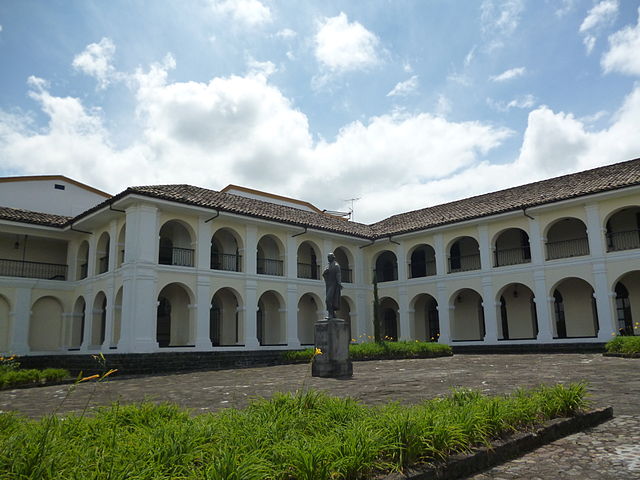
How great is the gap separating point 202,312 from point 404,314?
9.57 m

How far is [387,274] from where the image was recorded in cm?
2620

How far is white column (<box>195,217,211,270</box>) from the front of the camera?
59.1 feet

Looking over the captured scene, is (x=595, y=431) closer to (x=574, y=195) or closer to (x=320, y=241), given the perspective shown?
(x=574, y=195)

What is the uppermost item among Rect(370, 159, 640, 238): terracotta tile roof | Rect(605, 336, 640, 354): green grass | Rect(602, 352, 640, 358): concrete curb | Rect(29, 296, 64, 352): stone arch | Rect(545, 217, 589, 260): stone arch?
Result: Rect(370, 159, 640, 238): terracotta tile roof

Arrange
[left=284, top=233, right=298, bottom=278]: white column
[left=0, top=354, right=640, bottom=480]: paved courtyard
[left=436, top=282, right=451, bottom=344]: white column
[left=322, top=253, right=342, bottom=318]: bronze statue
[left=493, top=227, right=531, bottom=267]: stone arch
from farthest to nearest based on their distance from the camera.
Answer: [left=493, top=227, right=531, bottom=267]: stone arch
[left=436, top=282, right=451, bottom=344]: white column
[left=284, top=233, right=298, bottom=278]: white column
[left=322, top=253, right=342, bottom=318]: bronze statue
[left=0, top=354, right=640, bottom=480]: paved courtyard

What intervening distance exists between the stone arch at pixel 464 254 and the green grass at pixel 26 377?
16115mm

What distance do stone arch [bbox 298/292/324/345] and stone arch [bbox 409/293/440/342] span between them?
479 cm

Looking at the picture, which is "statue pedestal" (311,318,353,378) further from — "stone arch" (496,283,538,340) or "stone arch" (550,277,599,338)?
"stone arch" (496,283,538,340)

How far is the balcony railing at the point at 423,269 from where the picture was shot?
80.1 ft

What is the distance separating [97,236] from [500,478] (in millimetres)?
18987

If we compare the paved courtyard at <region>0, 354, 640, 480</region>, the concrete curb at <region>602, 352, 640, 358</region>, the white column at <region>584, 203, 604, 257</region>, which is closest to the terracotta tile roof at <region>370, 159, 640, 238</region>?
the white column at <region>584, 203, 604, 257</region>

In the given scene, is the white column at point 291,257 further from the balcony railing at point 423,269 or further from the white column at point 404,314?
the balcony railing at point 423,269

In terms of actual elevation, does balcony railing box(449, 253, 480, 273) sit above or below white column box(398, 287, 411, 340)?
above

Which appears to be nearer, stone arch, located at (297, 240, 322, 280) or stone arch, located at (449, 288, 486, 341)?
stone arch, located at (449, 288, 486, 341)
